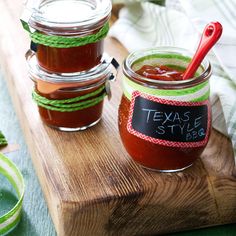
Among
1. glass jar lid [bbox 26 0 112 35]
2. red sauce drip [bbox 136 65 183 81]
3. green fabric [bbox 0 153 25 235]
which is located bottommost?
green fabric [bbox 0 153 25 235]

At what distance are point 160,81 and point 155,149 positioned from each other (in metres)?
0.08

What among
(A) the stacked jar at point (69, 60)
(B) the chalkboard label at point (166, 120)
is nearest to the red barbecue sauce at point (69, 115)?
(A) the stacked jar at point (69, 60)

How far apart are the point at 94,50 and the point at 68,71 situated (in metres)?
0.04

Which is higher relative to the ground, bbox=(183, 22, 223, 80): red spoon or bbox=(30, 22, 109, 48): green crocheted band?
bbox=(183, 22, 223, 80): red spoon

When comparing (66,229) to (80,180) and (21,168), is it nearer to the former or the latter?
(80,180)

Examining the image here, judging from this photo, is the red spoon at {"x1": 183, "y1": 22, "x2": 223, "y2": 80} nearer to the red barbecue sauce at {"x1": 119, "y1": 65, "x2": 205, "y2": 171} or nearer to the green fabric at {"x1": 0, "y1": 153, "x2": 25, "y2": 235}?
the red barbecue sauce at {"x1": 119, "y1": 65, "x2": 205, "y2": 171}

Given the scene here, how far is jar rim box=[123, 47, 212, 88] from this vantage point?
62 centimetres

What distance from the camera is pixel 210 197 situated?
2.18 ft

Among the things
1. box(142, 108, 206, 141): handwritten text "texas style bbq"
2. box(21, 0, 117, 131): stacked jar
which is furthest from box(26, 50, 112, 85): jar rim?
box(142, 108, 206, 141): handwritten text "texas style bbq"

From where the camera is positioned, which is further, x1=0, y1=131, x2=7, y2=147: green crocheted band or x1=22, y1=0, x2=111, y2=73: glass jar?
x1=0, y1=131, x2=7, y2=147: green crocheted band

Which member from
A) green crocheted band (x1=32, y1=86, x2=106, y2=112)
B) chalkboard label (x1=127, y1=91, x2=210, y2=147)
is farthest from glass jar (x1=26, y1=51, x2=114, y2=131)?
chalkboard label (x1=127, y1=91, x2=210, y2=147)

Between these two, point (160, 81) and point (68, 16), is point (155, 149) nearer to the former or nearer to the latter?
point (160, 81)

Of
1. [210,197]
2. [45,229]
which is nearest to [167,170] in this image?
[210,197]

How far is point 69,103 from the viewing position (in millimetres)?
730
